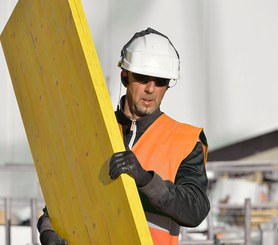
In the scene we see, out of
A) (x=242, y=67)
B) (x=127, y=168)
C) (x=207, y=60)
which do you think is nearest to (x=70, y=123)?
(x=127, y=168)

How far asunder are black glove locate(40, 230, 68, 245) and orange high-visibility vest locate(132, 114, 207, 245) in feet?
1.03

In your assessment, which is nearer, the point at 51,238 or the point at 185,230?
the point at 51,238

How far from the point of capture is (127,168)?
9.93 feet

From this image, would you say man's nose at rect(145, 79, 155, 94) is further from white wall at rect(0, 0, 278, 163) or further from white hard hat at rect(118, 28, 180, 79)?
white wall at rect(0, 0, 278, 163)

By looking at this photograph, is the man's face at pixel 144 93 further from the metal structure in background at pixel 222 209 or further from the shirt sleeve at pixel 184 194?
the metal structure in background at pixel 222 209

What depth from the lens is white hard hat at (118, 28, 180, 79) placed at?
11.2ft

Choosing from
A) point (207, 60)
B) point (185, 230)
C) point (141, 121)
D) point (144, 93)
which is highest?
point (144, 93)

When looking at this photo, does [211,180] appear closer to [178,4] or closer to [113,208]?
[178,4]

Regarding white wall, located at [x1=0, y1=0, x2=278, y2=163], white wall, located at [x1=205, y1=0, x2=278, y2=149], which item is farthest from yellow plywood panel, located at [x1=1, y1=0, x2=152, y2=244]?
white wall, located at [x1=205, y1=0, x2=278, y2=149]

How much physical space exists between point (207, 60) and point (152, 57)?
4.96 m

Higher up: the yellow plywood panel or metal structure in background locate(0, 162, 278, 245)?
the yellow plywood panel

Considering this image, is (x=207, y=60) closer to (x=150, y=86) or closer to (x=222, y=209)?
(x=222, y=209)

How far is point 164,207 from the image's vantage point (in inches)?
127

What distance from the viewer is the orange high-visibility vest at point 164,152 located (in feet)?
11.3
